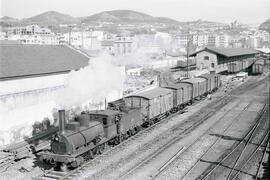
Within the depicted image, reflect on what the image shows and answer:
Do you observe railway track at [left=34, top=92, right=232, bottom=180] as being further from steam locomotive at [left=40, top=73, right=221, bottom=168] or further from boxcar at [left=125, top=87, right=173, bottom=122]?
boxcar at [left=125, top=87, right=173, bottom=122]

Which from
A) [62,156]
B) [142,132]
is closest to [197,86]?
[142,132]

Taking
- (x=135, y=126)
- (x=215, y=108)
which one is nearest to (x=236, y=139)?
(x=135, y=126)

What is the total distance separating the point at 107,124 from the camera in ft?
62.4

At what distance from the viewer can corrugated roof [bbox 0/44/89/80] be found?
23.9 m

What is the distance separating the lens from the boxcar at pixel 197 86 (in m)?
34.8

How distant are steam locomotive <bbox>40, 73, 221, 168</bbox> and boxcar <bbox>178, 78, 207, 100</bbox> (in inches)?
105

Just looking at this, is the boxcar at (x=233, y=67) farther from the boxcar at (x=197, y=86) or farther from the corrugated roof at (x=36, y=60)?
the corrugated roof at (x=36, y=60)

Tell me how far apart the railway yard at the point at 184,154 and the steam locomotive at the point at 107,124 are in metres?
0.65

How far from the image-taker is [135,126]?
2300cm

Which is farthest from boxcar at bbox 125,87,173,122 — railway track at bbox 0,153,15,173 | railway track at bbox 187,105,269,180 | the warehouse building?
the warehouse building

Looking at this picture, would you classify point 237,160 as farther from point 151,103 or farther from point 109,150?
point 151,103

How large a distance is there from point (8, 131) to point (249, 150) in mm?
16090

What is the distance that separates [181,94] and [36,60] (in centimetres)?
1415

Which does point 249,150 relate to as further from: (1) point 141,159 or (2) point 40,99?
(2) point 40,99
